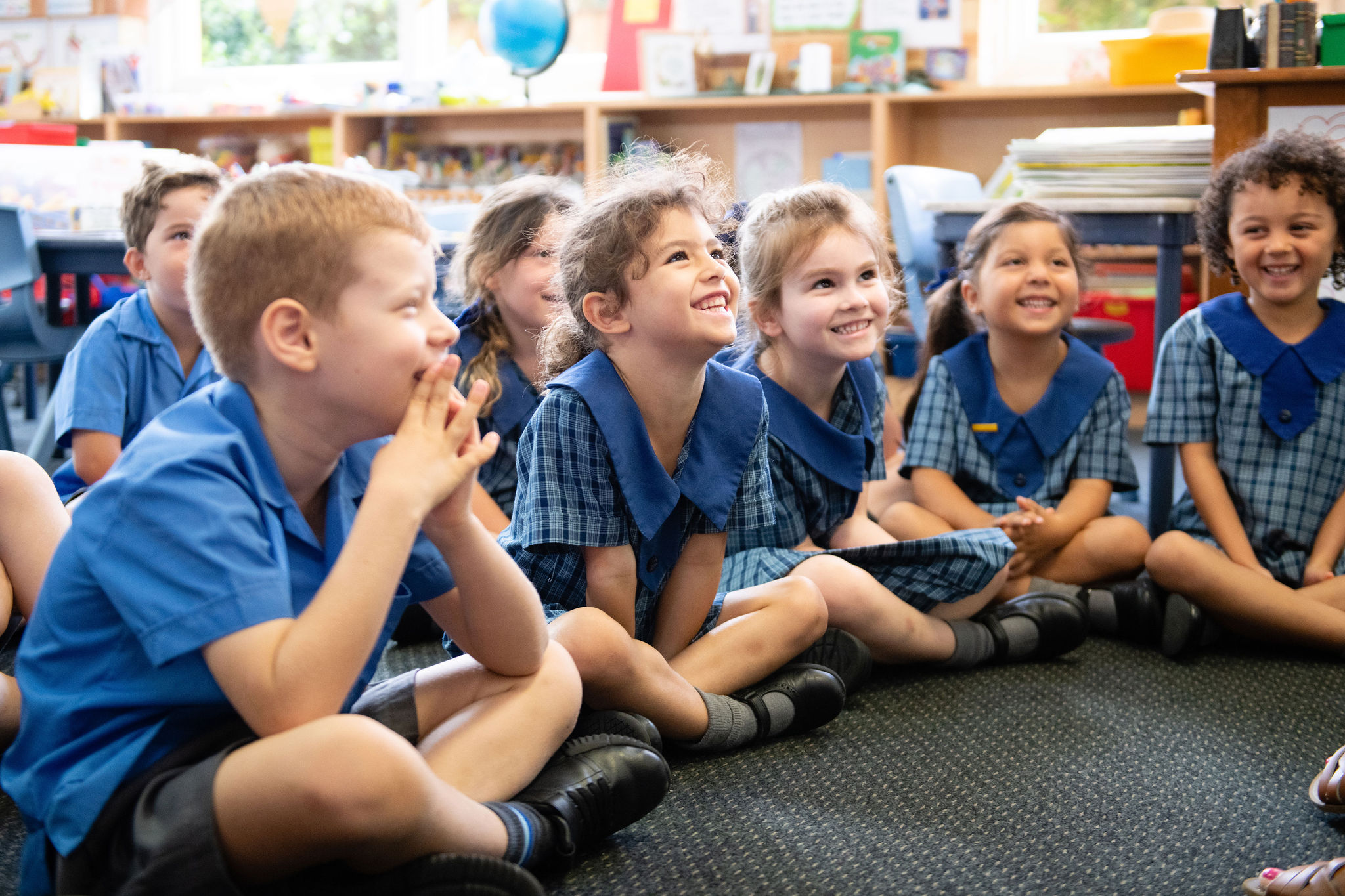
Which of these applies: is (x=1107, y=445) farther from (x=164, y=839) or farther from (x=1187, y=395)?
(x=164, y=839)

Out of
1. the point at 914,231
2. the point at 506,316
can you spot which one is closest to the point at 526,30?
the point at 914,231

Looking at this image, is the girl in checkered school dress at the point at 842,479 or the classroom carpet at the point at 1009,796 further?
the girl in checkered school dress at the point at 842,479

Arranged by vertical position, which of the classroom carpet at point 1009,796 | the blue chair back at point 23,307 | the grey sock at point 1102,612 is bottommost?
the classroom carpet at point 1009,796

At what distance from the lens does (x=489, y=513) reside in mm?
1639

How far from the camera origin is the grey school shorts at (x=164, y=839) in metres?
0.74

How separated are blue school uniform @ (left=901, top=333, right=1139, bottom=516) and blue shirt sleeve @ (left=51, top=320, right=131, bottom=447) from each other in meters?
1.16

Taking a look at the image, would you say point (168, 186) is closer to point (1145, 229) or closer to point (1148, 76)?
point (1145, 229)

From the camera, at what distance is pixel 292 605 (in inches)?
33.9

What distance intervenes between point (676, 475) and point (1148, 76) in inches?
110

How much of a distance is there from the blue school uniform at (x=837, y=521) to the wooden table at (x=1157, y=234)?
0.62 metres

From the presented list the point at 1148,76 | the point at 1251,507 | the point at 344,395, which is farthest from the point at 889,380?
the point at 344,395

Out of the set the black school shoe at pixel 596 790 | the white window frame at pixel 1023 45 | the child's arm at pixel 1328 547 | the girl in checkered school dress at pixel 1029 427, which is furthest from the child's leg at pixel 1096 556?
the white window frame at pixel 1023 45

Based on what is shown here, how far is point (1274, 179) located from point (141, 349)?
5.40 ft

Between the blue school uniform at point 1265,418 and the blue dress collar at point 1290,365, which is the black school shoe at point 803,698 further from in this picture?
the blue dress collar at point 1290,365
